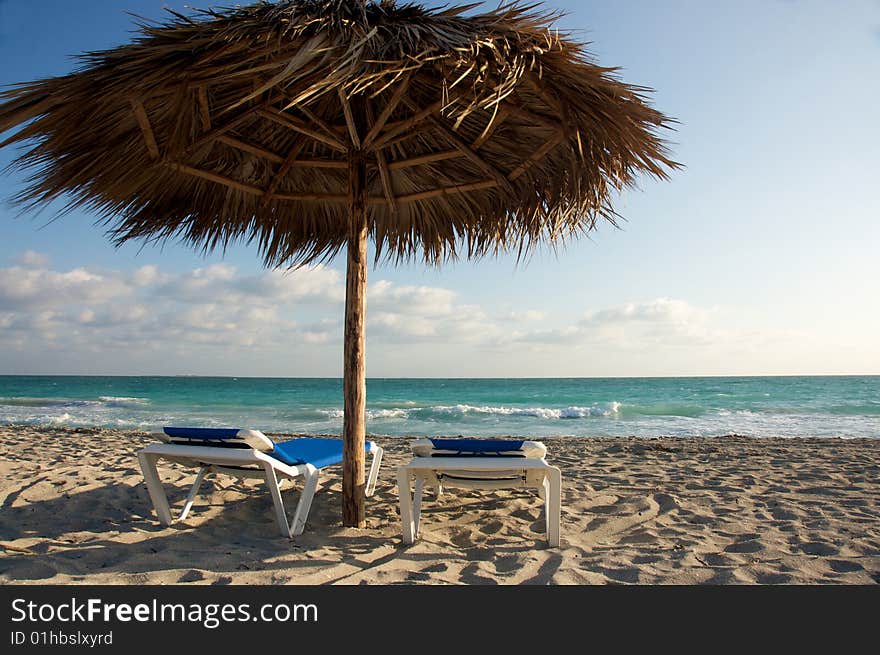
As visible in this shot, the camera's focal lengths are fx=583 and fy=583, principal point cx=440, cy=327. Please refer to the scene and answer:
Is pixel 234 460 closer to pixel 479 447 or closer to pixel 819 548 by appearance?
pixel 479 447

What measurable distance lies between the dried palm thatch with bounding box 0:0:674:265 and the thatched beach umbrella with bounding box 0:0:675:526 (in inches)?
0.5

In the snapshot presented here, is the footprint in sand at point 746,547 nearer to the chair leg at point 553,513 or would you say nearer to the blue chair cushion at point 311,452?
the chair leg at point 553,513

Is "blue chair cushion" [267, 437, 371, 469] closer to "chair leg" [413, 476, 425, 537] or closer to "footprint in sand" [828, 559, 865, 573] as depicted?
"chair leg" [413, 476, 425, 537]

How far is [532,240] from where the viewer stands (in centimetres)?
430

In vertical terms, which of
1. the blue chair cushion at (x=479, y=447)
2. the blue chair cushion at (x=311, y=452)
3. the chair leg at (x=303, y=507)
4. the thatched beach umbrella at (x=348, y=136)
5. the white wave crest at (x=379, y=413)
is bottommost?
the white wave crest at (x=379, y=413)

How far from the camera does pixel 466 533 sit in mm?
3312

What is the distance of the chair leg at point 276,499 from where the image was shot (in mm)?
3064

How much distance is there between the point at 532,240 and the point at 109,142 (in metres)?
2.78

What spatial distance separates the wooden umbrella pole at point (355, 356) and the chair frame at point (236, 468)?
9.3 inches

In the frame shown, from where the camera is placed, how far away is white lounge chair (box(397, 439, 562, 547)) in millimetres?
2979

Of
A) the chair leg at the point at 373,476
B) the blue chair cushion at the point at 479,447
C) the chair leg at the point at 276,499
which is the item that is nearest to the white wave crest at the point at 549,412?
the chair leg at the point at 373,476

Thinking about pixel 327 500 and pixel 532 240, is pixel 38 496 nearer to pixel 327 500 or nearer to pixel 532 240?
pixel 327 500

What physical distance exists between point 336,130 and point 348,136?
0.28 ft
